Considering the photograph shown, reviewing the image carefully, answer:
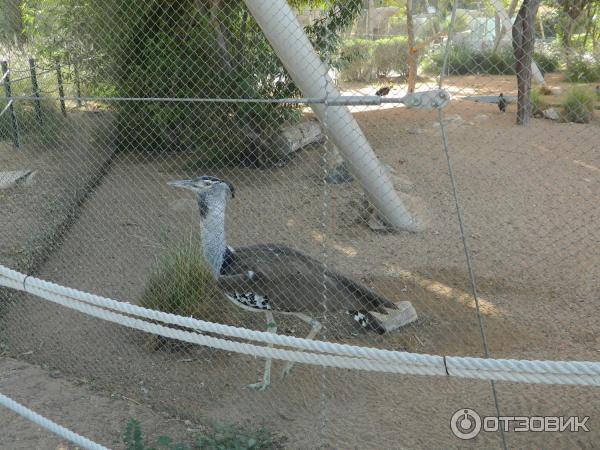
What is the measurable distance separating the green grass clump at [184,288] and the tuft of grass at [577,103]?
4.93m

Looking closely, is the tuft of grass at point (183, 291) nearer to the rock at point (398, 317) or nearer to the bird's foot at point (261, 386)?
the bird's foot at point (261, 386)

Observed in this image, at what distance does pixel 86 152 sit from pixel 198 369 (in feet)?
13.6

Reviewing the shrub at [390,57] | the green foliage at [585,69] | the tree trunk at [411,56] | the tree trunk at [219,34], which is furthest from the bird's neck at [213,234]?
the shrub at [390,57]

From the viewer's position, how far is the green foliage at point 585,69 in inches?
209

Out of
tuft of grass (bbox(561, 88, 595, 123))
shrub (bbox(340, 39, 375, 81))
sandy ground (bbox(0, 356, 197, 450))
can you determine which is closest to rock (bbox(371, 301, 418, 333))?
sandy ground (bbox(0, 356, 197, 450))

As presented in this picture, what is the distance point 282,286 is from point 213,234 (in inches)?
21.9

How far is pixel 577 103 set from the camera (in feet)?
25.3

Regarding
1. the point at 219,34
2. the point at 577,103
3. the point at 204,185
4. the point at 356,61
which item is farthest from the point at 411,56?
the point at 204,185

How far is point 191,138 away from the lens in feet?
25.6

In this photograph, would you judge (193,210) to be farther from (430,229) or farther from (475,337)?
(475,337)

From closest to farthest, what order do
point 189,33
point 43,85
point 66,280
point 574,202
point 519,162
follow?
1. point 66,280
2. point 574,202
3. point 519,162
4. point 189,33
5. point 43,85

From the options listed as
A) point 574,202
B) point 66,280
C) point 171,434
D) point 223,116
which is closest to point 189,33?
point 223,116

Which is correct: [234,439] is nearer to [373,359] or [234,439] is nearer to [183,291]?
[373,359]

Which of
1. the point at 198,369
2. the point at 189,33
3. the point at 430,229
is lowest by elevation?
the point at 430,229
